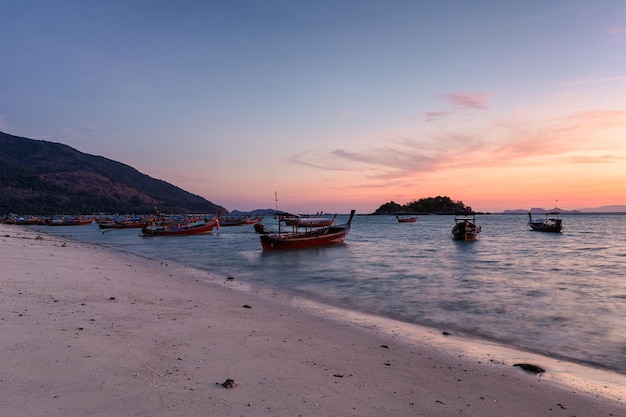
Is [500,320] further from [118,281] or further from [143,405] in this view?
[118,281]

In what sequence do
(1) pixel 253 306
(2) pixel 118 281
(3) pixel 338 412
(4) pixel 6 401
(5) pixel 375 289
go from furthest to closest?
(5) pixel 375 289 → (2) pixel 118 281 → (1) pixel 253 306 → (3) pixel 338 412 → (4) pixel 6 401

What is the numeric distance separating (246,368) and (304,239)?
Result: 97.8 feet

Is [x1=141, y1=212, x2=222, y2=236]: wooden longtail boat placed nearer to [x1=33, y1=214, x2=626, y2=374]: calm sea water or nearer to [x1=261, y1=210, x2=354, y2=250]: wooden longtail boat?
[x1=261, y1=210, x2=354, y2=250]: wooden longtail boat

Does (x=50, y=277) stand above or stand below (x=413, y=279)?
above

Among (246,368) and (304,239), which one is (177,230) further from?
(246,368)

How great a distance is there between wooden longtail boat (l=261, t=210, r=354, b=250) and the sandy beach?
23.4 m

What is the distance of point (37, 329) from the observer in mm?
6016

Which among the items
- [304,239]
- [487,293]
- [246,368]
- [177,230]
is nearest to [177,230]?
[177,230]

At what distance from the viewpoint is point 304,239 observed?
115ft

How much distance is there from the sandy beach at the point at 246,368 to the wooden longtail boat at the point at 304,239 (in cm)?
2342

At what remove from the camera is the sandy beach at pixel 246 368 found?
411 cm

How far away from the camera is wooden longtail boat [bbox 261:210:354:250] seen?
108 ft

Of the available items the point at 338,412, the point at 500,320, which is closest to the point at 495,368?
the point at 338,412

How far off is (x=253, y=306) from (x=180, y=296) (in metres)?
2.13
